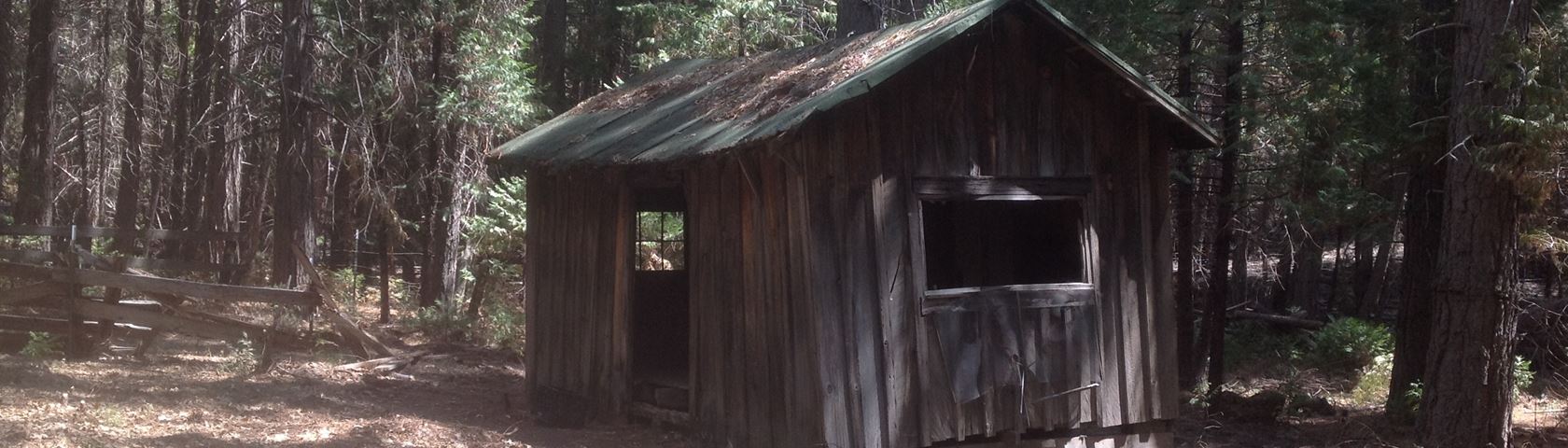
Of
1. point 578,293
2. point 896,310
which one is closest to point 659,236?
point 578,293

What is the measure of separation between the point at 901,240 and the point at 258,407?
20.0ft

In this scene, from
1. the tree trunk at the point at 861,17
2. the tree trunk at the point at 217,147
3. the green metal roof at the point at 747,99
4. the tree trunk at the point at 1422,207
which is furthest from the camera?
the tree trunk at the point at 217,147

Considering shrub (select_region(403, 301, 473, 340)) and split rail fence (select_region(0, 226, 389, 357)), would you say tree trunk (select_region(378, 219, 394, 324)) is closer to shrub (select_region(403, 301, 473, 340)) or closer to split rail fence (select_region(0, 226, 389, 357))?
shrub (select_region(403, 301, 473, 340))

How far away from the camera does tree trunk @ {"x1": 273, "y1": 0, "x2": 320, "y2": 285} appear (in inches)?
575

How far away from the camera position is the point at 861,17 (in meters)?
14.8

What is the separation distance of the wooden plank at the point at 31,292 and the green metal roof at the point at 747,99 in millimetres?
5073

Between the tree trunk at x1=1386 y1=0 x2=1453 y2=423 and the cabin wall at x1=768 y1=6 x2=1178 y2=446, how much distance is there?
3781 millimetres

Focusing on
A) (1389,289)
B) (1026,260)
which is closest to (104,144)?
(1026,260)

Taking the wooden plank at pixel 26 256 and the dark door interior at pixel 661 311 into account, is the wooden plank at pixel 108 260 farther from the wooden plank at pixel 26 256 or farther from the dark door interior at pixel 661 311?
the dark door interior at pixel 661 311

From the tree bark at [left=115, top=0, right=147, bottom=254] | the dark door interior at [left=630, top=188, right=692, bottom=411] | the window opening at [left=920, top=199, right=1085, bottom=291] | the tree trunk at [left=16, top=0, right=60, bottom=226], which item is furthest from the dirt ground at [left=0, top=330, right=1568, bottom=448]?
the tree bark at [left=115, top=0, right=147, bottom=254]

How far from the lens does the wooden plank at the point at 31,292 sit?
1222 centimetres

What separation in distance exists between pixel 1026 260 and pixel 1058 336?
1897mm

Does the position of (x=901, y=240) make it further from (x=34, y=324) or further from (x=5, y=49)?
(x=5, y=49)

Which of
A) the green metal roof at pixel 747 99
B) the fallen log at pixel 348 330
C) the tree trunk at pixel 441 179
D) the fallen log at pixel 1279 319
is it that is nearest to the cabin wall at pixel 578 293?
the green metal roof at pixel 747 99
